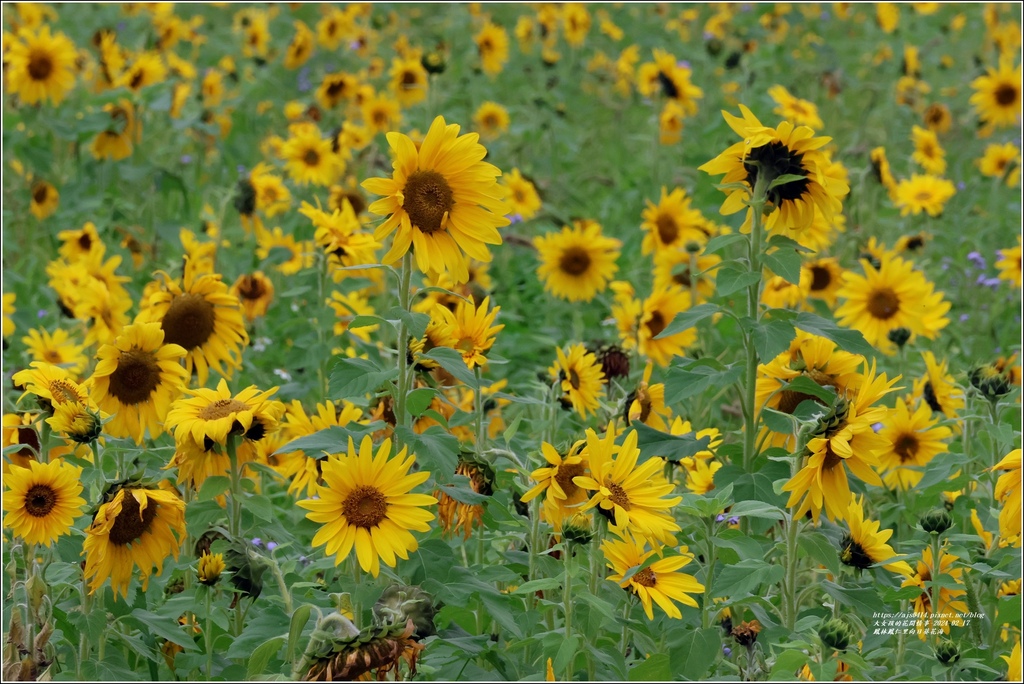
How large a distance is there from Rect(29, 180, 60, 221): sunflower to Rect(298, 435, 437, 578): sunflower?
148 inches

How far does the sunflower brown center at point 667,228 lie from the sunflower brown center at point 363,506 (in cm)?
258

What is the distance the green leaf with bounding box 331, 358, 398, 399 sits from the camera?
6.49ft

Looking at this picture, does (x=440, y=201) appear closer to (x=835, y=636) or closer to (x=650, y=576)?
(x=650, y=576)

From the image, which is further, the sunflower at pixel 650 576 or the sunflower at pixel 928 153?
the sunflower at pixel 928 153

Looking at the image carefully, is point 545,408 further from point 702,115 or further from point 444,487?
point 702,115

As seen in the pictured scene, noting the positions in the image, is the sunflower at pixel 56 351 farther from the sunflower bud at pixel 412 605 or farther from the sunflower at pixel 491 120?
the sunflower at pixel 491 120

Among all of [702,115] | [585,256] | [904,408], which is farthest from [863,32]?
[904,408]

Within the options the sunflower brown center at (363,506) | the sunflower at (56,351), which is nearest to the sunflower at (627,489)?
the sunflower brown center at (363,506)

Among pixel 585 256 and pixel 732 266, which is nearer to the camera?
pixel 732 266

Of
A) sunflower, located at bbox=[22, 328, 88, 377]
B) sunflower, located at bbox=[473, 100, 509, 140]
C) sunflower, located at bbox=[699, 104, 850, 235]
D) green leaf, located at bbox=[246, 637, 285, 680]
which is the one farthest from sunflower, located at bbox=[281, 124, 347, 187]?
green leaf, located at bbox=[246, 637, 285, 680]

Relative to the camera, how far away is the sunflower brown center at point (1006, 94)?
579cm

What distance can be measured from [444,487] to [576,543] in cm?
24

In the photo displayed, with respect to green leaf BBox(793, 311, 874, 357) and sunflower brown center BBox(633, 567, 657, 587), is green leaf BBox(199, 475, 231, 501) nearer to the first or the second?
sunflower brown center BBox(633, 567, 657, 587)

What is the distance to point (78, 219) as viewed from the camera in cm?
524
